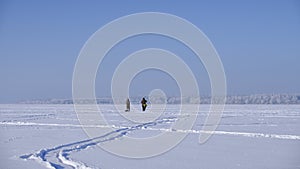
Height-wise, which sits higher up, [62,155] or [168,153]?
[168,153]

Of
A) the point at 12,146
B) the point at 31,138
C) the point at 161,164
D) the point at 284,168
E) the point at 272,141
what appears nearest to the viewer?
the point at 284,168

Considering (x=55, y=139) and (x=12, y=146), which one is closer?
(x=12, y=146)

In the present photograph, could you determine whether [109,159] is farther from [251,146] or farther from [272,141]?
[272,141]

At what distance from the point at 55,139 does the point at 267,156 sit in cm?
689

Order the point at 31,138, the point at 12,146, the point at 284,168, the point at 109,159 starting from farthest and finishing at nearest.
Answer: the point at 31,138 → the point at 12,146 → the point at 109,159 → the point at 284,168

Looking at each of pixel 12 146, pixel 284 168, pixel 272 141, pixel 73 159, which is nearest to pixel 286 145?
pixel 272 141

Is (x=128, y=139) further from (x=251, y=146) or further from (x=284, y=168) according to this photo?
(x=284, y=168)

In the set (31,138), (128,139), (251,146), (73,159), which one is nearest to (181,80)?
(128,139)

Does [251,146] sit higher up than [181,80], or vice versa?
[181,80]

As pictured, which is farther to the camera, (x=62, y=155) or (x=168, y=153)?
(x=168, y=153)

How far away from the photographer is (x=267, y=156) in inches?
371

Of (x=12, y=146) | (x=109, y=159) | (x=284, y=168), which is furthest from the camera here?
(x=12, y=146)

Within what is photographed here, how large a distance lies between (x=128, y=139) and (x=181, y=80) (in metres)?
3.32

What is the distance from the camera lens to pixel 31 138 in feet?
43.5
